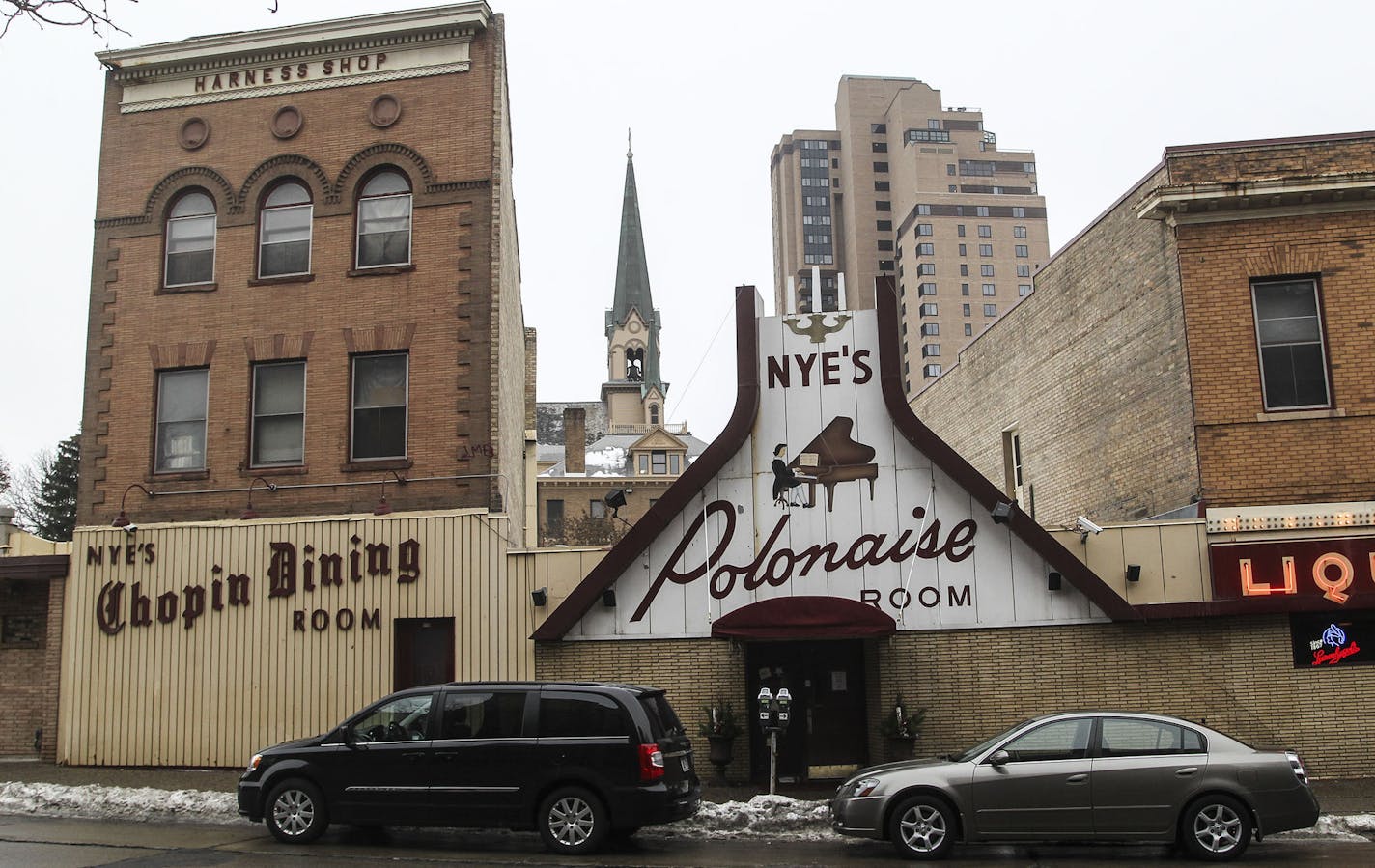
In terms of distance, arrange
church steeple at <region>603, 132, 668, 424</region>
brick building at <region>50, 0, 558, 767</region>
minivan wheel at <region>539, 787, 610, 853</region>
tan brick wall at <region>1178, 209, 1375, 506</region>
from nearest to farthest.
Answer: minivan wheel at <region>539, 787, 610, 853</region> → tan brick wall at <region>1178, 209, 1375, 506</region> → brick building at <region>50, 0, 558, 767</region> → church steeple at <region>603, 132, 668, 424</region>

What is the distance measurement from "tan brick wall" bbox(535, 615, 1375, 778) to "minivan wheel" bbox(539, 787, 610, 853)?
4732 mm

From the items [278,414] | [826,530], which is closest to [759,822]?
[826,530]

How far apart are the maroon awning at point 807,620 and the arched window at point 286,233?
933 centimetres

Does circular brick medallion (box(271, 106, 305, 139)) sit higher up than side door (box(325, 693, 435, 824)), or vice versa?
circular brick medallion (box(271, 106, 305, 139))

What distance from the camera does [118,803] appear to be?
14.9 metres

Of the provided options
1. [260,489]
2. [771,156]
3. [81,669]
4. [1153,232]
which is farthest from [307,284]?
[771,156]

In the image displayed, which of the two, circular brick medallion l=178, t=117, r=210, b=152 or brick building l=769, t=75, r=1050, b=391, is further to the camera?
brick building l=769, t=75, r=1050, b=391

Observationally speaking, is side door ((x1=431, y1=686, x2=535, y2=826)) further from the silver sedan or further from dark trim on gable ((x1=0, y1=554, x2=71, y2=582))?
dark trim on gable ((x1=0, y1=554, x2=71, y2=582))

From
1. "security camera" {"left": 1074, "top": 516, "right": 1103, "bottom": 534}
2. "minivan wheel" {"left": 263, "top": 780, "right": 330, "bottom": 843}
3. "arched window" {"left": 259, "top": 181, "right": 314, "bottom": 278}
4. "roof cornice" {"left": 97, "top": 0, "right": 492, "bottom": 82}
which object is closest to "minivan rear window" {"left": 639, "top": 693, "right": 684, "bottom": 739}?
"minivan wheel" {"left": 263, "top": 780, "right": 330, "bottom": 843}

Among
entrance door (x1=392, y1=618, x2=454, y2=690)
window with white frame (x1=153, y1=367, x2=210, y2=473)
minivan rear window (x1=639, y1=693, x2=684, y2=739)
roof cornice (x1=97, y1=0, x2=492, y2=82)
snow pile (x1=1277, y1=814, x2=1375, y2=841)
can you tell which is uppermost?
roof cornice (x1=97, y1=0, x2=492, y2=82)

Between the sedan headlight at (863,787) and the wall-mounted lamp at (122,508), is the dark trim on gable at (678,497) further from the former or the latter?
the wall-mounted lamp at (122,508)

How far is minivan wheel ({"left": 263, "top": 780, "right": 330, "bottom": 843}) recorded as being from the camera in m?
12.7

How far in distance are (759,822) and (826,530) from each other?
15.1 feet

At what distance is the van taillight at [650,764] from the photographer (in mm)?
11945
